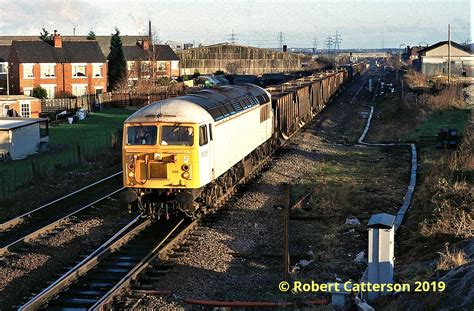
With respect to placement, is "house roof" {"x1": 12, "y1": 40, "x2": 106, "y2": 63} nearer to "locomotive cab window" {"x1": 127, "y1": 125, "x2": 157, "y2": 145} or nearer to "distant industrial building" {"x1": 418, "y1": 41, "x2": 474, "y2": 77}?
"distant industrial building" {"x1": 418, "y1": 41, "x2": 474, "y2": 77}

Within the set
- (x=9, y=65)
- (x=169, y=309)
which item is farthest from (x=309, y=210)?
(x=9, y=65)

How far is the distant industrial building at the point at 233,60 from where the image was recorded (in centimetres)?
9831

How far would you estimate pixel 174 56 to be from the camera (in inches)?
3346

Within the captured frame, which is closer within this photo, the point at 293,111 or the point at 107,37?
the point at 293,111

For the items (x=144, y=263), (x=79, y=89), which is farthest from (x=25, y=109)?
(x=144, y=263)

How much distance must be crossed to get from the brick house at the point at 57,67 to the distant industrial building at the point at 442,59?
41046 mm

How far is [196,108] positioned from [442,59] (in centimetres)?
7122

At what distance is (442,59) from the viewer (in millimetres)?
81562

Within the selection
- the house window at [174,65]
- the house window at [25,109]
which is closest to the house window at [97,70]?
the house window at [25,109]

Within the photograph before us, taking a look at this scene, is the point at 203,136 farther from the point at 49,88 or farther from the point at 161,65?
the point at 161,65

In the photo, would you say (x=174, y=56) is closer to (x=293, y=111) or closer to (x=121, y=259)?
(x=293, y=111)

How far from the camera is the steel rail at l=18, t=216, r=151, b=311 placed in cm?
1116

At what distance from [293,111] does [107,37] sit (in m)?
68.4

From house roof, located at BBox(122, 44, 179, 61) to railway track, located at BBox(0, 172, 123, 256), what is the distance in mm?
59306
